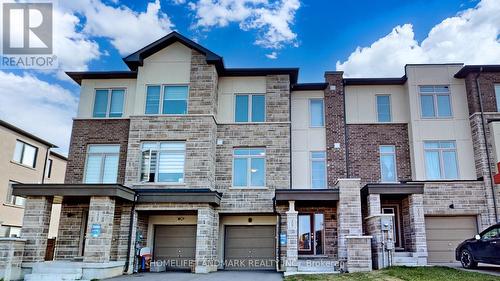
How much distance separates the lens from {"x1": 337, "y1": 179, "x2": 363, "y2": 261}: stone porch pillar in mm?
14594

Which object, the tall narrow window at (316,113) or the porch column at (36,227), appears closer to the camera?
the porch column at (36,227)

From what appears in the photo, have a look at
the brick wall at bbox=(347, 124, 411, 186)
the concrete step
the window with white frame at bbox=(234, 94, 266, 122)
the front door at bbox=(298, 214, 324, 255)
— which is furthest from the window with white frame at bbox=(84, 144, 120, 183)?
the brick wall at bbox=(347, 124, 411, 186)

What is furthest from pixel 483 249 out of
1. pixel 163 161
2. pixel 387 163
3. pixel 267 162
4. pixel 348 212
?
pixel 163 161

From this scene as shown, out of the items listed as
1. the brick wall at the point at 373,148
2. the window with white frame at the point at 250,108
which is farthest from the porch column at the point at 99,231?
the brick wall at the point at 373,148

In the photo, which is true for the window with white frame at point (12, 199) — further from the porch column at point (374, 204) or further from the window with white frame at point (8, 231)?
the porch column at point (374, 204)

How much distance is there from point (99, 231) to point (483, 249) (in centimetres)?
1267

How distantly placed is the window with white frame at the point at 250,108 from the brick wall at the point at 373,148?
4040 millimetres

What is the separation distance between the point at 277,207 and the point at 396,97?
768 centimetres

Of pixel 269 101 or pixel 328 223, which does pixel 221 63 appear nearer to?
pixel 269 101

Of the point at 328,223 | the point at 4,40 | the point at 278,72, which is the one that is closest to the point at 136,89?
the point at 4,40

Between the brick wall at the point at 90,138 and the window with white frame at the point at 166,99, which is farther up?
the window with white frame at the point at 166,99

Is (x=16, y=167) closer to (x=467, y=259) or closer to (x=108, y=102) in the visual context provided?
(x=108, y=102)

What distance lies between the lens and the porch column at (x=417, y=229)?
546 inches

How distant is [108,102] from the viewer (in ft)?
58.9
